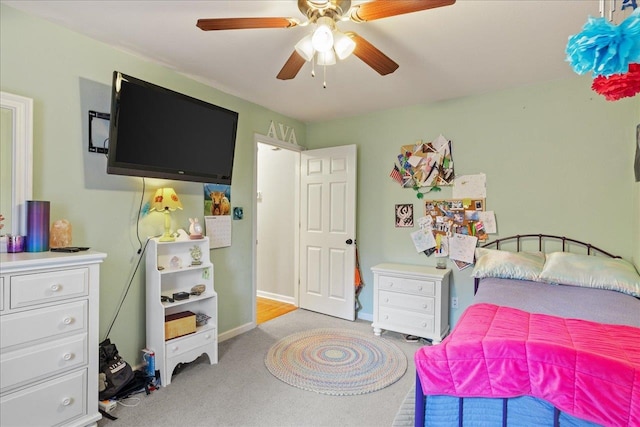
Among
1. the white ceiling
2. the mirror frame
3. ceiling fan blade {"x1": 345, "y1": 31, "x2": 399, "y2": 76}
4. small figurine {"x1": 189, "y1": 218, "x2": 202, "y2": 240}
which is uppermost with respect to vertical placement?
the white ceiling

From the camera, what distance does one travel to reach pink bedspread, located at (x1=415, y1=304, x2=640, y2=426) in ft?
3.40

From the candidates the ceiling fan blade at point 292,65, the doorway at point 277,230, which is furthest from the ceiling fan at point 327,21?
the doorway at point 277,230

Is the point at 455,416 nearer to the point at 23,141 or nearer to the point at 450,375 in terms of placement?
the point at 450,375

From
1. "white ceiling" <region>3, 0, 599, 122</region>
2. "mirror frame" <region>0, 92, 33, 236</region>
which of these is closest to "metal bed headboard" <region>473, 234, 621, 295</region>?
"white ceiling" <region>3, 0, 599, 122</region>

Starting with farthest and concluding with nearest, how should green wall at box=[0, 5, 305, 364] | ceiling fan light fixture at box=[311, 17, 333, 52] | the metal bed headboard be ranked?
1. the metal bed headboard
2. green wall at box=[0, 5, 305, 364]
3. ceiling fan light fixture at box=[311, 17, 333, 52]

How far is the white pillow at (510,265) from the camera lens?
99.8 inches

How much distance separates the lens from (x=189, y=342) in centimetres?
252

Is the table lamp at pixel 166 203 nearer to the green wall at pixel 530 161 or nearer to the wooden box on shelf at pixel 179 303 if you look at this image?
the wooden box on shelf at pixel 179 303

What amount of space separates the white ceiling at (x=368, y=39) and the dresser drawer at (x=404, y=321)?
213cm

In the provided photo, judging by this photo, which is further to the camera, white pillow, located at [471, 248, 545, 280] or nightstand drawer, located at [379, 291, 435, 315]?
nightstand drawer, located at [379, 291, 435, 315]

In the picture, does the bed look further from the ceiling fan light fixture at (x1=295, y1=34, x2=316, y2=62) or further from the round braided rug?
the ceiling fan light fixture at (x1=295, y1=34, x2=316, y2=62)

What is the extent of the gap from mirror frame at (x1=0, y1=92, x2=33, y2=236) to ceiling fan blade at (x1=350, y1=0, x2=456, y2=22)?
195 centimetres

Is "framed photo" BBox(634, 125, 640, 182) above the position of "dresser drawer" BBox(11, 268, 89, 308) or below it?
above

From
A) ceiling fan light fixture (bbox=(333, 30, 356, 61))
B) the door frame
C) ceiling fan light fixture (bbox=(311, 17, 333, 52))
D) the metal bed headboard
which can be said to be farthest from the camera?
the door frame
